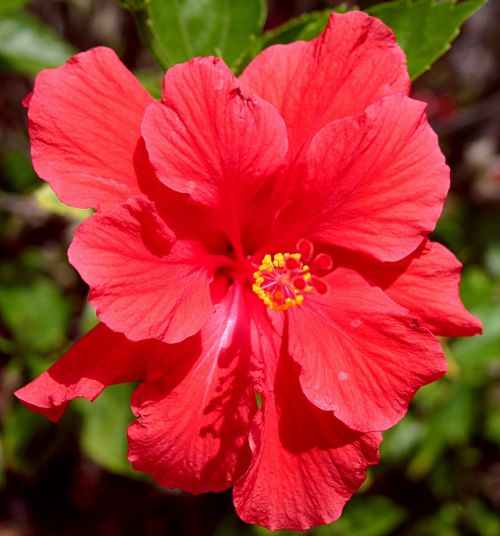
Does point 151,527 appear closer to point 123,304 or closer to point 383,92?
point 123,304

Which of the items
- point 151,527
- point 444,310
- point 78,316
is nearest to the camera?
point 444,310

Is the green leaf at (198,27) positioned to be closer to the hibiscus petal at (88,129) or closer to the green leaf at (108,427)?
the hibiscus petal at (88,129)

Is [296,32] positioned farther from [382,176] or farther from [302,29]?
[382,176]

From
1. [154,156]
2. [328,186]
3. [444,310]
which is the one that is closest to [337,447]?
[444,310]

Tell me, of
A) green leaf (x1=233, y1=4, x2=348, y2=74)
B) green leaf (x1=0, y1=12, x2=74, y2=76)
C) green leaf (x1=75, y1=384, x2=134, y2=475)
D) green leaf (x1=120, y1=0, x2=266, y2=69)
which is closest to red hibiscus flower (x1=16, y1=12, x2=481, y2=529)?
green leaf (x1=233, y1=4, x2=348, y2=74)

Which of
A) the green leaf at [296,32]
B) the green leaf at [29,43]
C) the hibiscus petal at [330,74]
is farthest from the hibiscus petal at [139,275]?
the green leaf at [29,43]

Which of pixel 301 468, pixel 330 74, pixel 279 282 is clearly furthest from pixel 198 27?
pixel 301 468
